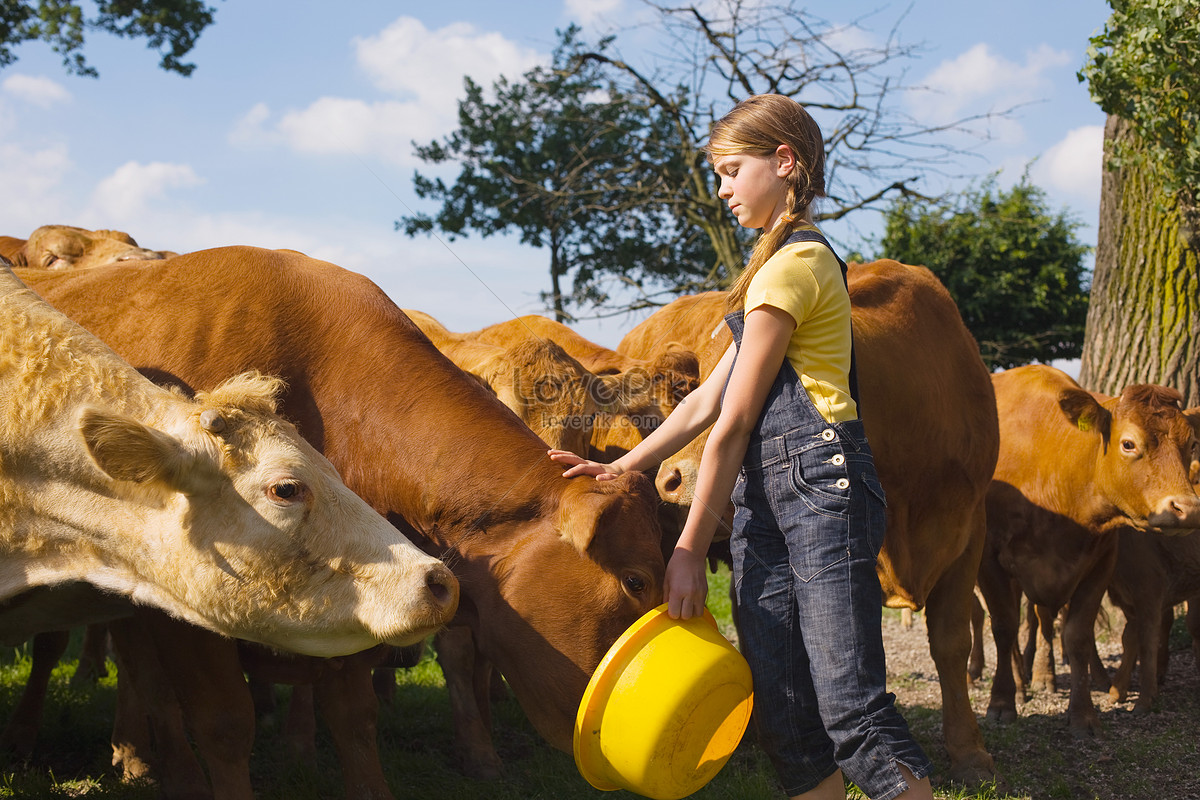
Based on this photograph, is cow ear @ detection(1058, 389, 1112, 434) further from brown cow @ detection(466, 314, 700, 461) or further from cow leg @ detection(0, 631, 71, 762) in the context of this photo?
cow leg @ detection(0, 631, 71, 762)

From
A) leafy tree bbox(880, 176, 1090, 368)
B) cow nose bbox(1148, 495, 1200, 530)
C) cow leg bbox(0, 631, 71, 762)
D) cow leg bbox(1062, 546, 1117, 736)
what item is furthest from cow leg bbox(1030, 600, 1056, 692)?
leafy tree bbox(880, 176, 1090, 368)

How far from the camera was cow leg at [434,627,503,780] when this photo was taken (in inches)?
187

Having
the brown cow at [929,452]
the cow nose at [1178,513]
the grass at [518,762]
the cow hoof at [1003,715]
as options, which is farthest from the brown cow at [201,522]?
the cow nose at [1178,513]

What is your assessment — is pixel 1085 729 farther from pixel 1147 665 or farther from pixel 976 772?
pixel 976 772

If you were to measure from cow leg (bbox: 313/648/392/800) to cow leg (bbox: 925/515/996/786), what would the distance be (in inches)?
102

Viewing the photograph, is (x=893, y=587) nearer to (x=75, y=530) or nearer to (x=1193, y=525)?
(x=1193, y=525)

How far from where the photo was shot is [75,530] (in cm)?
293

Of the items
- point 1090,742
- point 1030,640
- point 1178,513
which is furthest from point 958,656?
point 1030,640

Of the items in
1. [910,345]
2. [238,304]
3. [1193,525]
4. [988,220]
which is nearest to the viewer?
[238,304]

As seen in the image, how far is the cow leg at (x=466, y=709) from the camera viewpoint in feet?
15.6

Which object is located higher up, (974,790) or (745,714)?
(745,714)

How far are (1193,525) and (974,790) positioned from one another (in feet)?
7.02

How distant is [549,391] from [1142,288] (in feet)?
16.9

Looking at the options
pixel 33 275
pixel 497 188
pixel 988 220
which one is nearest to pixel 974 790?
pixel 33 275
